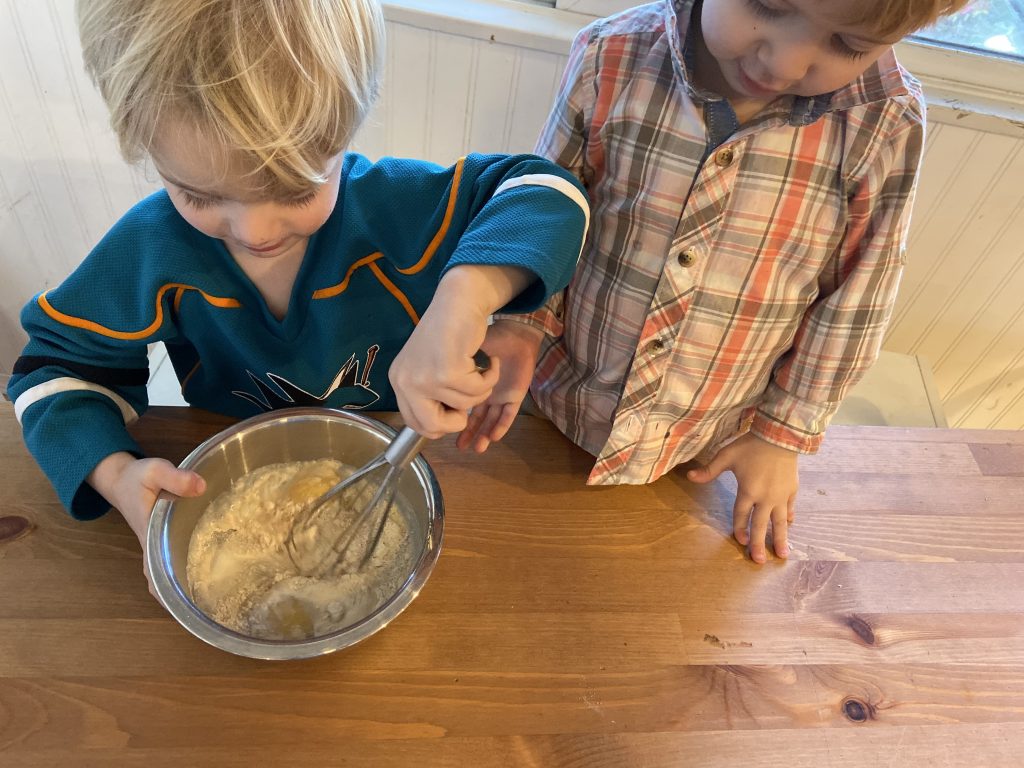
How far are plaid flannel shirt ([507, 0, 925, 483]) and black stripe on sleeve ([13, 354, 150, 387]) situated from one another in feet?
1.42

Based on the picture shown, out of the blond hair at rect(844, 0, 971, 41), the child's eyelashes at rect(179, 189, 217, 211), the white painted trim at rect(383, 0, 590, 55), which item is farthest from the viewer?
the white painted trim at rect(383, 0, 590, 55)

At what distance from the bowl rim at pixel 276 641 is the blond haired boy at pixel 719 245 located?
0.13 m

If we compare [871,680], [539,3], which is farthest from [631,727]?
[539,3]

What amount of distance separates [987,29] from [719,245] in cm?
88

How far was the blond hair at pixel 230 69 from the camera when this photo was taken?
1.61 feet

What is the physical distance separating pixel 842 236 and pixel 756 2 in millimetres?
276

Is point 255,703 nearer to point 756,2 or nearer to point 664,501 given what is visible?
point 664,501

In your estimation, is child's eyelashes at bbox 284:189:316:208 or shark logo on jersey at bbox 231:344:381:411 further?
shark logo on jersey at bbox 231:344:381:411

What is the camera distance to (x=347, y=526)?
0.70 m

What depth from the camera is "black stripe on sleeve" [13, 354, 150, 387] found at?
0.68 meters

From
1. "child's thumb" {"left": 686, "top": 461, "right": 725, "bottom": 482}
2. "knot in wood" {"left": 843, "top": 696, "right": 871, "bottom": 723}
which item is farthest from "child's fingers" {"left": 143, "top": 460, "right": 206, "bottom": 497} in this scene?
"knot in wood" {"left": 843, "top": 696, "right": 871, "bottom": 723}

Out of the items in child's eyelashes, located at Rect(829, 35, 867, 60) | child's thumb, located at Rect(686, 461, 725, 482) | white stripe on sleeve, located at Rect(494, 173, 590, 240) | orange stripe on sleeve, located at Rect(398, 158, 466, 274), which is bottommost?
child's thumb, located at Rect(686, 461, 725, 482)

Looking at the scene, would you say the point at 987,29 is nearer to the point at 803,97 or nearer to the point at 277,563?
the point at 803,97

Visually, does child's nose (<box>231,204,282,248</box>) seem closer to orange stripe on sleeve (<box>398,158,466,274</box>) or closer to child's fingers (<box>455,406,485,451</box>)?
orange stripe on sleeve (<box>398,158,466,274</box>)
